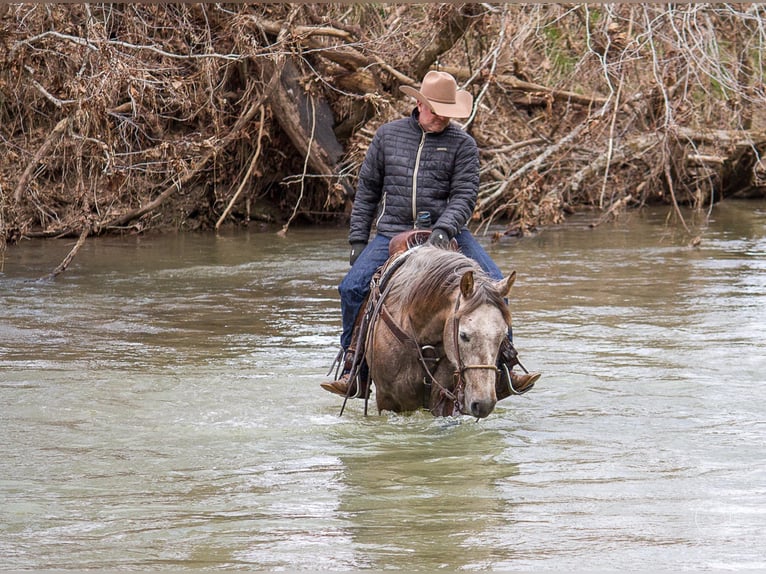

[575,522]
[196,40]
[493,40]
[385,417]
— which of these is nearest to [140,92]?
[196,40]

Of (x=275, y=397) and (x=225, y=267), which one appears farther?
(x=225, y=267)

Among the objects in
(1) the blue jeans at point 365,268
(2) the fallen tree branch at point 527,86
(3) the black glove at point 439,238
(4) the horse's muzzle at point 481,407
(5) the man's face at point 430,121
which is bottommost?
(4) the horse's muzzle at point 481,407

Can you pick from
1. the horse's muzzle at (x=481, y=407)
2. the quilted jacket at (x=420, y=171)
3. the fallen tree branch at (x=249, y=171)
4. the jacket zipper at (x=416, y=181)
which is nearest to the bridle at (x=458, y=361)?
the horse's muzzle at (x=481, y=407)

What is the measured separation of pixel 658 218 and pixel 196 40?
8941 mm

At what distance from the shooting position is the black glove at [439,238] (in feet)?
24.2

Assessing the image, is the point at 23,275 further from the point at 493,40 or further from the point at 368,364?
the point at 368,364

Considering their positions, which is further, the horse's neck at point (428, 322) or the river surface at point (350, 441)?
the horse's neck at point (428, 322)

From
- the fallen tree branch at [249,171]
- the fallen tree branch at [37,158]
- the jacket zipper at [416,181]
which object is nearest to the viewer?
the jacket zipper at [416,181]

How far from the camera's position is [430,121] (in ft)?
25.4

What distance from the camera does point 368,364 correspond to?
24.3ft

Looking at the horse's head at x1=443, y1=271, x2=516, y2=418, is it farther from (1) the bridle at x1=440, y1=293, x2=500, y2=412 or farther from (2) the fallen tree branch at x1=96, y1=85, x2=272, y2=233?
(2) the fallen tree branch at x1=96, y1=85, x2=272, y2=233

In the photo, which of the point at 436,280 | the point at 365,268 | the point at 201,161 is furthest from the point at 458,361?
the point at 201,161

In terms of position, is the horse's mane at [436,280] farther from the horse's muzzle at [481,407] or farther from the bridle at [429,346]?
the horse's muzzle at [481,407]

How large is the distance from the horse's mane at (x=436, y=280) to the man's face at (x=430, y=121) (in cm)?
86
